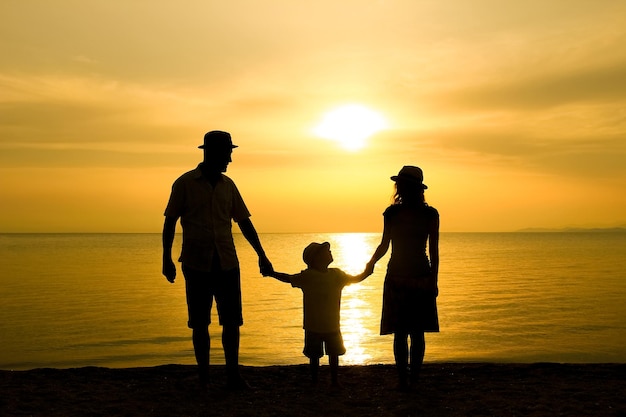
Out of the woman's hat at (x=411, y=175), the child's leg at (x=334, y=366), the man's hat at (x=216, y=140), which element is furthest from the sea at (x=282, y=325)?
the man's hat at (x=216, y=140)

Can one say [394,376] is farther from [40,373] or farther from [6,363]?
[6,363]

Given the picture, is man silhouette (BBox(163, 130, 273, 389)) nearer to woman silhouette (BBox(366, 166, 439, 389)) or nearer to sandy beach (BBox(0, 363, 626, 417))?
sandy beach (BBox(0, 363, 626, 417))

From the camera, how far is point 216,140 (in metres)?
7.06

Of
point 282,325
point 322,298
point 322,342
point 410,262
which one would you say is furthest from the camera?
point 282,325

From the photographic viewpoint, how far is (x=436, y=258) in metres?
7.34

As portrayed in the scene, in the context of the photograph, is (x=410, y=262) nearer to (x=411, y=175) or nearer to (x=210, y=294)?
(x=411, y=175)

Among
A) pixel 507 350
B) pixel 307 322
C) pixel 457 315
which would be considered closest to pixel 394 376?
pixel 307 322

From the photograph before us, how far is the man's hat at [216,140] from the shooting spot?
7047 mm

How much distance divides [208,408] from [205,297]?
1.17 metres

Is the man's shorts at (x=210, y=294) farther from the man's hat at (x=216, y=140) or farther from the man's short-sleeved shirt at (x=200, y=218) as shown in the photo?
the man's hat at (x=216, y=140)

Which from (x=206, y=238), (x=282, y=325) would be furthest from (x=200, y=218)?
(x=282, y=325)

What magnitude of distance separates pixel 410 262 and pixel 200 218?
93.9 inches

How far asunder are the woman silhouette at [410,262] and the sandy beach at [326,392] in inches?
31.5

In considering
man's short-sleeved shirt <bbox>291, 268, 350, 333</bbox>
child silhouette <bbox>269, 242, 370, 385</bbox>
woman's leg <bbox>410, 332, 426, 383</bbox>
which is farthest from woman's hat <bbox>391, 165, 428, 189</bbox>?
woman's leg <bbox>410, 332, 426, 383</bbox>
